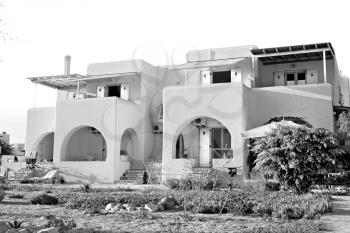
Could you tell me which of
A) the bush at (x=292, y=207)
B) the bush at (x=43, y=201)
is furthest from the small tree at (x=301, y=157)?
the bush at (x=43, y=201)

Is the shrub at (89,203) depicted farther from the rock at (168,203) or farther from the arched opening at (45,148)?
the arched opening at (45,148)

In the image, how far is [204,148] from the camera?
23.7 metres

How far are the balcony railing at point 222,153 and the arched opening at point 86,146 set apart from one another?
797 cm

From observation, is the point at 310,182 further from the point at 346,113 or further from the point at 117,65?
the point at 117,65

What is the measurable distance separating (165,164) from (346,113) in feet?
31.0

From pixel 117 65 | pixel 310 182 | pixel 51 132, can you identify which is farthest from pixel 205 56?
pixel 310 182

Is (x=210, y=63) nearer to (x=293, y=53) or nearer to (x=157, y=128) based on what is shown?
(x=293, y=53)

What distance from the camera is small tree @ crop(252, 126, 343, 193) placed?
1321cm

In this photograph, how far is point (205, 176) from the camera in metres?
19.8

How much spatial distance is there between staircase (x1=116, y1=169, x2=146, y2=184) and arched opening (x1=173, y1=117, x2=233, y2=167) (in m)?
2.88

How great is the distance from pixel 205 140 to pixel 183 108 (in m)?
2.58

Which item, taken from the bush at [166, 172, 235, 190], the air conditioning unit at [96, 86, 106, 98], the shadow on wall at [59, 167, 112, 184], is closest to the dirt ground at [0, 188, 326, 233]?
the bush at [166, 172, 235, 190]

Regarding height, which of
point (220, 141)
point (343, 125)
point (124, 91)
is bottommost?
point (220, 141)

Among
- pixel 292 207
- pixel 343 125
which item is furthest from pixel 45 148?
pixel 292 207
